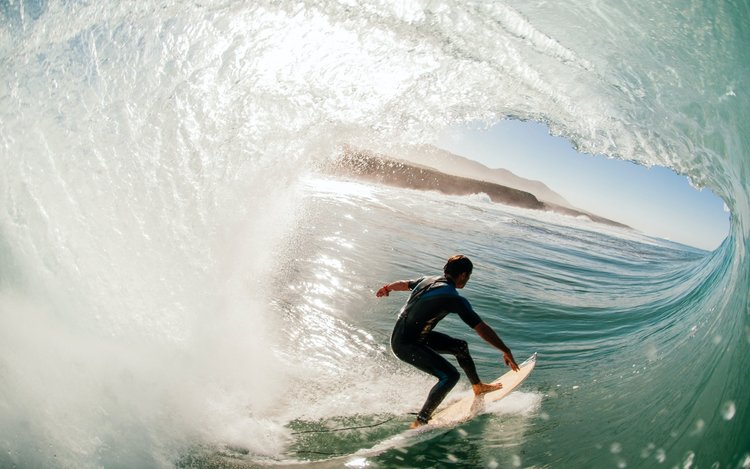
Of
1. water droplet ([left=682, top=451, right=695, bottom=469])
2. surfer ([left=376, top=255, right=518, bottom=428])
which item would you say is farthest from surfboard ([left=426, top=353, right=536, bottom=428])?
water droplet ([left=682, top=451, right=695, bottom=469])

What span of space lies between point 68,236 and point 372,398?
449 cm

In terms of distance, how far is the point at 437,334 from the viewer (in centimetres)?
529

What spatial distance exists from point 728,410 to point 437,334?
9.71 ft

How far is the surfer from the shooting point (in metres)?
4.75

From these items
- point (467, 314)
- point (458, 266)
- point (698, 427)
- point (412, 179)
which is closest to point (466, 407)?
point (467, 314)

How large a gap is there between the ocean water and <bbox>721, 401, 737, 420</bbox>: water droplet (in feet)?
0.21

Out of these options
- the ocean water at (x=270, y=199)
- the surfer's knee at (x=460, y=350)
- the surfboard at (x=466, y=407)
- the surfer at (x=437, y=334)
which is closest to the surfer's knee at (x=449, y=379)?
the surfer at (x=437, y=334)

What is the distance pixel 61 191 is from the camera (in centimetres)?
623

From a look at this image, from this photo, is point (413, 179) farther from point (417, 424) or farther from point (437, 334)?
point (417, 424)

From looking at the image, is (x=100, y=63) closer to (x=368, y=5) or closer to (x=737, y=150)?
(x=368, y=5)

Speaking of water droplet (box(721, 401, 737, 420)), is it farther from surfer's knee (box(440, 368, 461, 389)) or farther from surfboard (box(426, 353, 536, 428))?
surfer's knee (box(440, 368, 461, 389))

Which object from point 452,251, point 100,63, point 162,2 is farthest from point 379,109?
point 452,251

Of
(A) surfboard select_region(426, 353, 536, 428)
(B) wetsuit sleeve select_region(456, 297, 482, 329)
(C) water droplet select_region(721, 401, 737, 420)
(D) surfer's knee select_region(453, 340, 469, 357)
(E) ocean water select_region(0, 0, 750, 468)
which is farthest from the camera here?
(D) surfer's knee select_region(453, 340, 469, 357)

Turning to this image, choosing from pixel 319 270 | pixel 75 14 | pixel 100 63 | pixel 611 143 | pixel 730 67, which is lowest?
pixel 319 270
